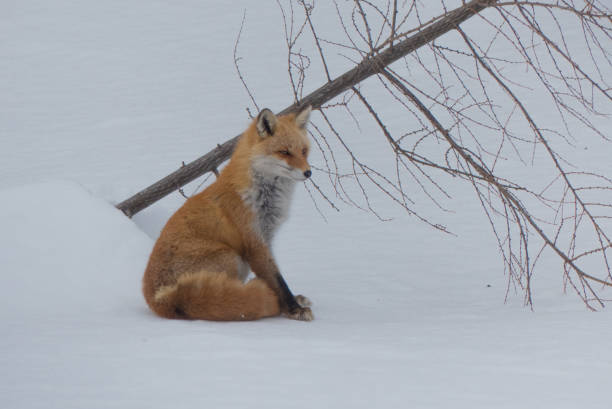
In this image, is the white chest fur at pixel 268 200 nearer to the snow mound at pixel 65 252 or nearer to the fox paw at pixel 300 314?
the fox paw at pixel 300 314

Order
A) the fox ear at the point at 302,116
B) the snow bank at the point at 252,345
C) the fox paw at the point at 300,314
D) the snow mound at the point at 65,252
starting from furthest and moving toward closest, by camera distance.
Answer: the fox ear at the point at 302,116, the snow mound at the point at 65,252, the fox paw at the point at 300,314, the snow bank at the point at 252,345

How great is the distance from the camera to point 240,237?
14.4 feet

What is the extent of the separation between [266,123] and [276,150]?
0.62 ft

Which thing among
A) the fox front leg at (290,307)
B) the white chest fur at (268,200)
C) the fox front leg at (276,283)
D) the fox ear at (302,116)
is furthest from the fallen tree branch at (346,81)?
the fox front leg at (290,307)

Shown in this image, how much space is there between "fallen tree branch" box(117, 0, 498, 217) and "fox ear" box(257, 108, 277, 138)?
2.54ft

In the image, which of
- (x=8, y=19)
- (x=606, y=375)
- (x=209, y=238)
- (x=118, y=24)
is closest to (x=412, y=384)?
(x=606, y=375)

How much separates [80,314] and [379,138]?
6276mm

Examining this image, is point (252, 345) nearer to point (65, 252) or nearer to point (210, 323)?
point (210, 323)

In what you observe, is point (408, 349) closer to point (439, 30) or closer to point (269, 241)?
point (269, 241)

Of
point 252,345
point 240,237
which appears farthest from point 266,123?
point 252,345

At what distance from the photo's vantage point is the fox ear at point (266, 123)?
438 centimetres

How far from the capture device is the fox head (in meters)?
4.34

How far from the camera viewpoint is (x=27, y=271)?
15.3 feet

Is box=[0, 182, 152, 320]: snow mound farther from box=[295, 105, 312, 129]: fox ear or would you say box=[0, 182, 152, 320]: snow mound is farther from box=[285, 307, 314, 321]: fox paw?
box=[295, 105, 312, 129]: fox ear
